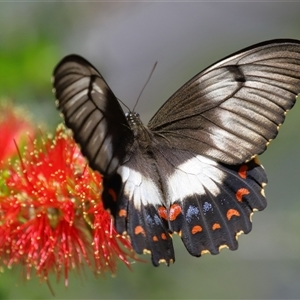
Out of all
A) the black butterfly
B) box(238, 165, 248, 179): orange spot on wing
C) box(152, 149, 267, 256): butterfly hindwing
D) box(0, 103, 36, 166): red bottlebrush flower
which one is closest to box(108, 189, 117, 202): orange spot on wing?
the black butterfly

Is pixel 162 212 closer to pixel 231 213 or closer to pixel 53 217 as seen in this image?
pixel 231 213

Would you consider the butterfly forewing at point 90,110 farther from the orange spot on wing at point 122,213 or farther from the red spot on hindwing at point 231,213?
the red spot on hindwing at point 231,213

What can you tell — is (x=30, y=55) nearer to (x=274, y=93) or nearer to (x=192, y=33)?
(x=274, y=93)

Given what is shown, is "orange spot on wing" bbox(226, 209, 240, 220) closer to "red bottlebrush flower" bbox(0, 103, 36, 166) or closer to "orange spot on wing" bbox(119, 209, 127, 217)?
"orange spot on wing" bbox(119, 209, 127, 217)

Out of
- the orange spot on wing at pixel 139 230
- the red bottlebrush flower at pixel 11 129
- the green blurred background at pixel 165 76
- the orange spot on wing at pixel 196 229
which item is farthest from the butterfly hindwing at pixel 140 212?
the green blurred background at pixel 165 76

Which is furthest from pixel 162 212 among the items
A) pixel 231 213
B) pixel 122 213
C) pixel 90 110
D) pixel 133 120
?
pixel 90 110
